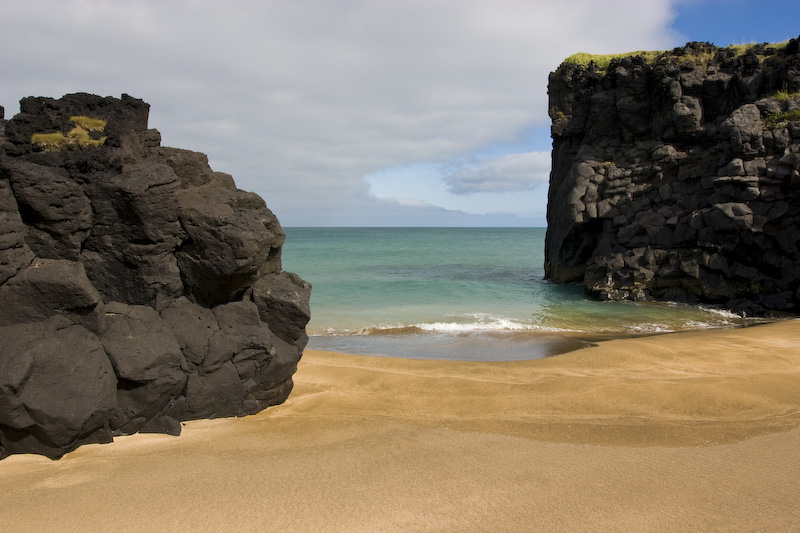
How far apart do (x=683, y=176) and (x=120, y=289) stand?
25.0m

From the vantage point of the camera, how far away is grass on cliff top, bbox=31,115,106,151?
605 centimetres

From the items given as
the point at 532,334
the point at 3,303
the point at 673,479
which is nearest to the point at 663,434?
the point at 673,479

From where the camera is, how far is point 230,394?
6.79 metres

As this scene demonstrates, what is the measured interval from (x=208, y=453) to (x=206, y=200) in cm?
321

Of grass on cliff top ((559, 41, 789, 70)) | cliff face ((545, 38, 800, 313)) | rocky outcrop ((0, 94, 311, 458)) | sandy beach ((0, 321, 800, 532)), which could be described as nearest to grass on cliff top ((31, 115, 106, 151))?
rocky outcrop ((0, 94, 311, 458))

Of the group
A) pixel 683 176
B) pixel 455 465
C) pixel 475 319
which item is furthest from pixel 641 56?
pixel 455 465

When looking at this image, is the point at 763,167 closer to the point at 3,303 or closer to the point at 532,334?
the point at 532,334

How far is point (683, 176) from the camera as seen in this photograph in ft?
78.7

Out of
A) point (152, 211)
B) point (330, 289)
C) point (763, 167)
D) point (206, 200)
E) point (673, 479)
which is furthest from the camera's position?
point (330, 289)

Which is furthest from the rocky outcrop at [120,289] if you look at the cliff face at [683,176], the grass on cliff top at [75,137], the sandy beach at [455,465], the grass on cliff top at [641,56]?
the grass on cliff top at [641,56]

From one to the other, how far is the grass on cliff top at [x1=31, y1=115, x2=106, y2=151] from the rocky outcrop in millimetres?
20

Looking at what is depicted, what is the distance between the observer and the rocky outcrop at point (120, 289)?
5.33m

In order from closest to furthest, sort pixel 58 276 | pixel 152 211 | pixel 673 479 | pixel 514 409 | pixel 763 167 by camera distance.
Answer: pixel 673 479, pixel 58 276, pixel 152 211, pixel 514 409, pixel 763 167

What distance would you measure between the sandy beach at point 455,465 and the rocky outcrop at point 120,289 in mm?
423
